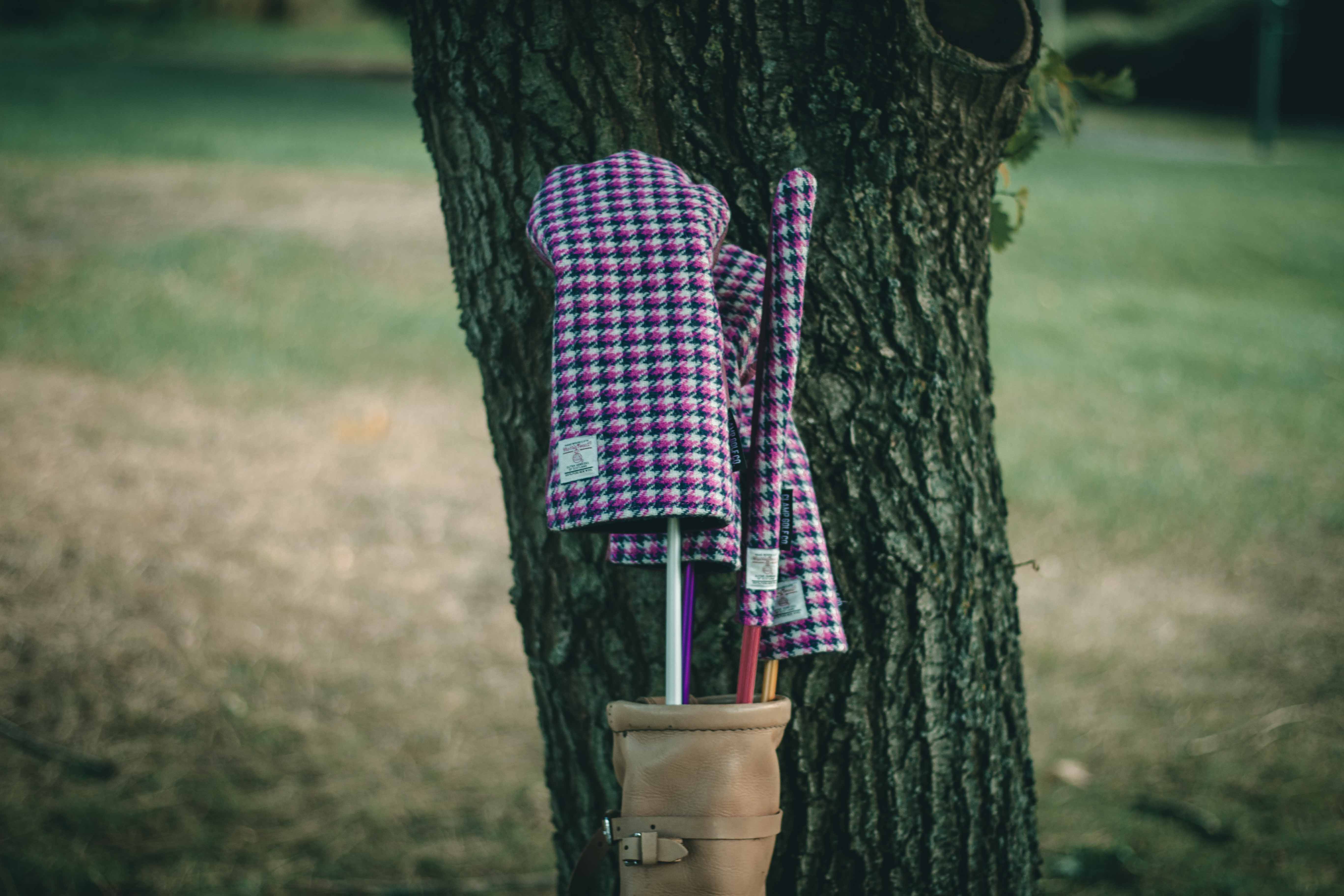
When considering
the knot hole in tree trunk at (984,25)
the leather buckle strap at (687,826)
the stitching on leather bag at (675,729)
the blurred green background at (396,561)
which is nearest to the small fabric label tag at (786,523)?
the stitching on leather bag at (675,729)

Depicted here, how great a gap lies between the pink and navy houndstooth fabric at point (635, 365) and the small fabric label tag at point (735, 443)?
3.8 inches

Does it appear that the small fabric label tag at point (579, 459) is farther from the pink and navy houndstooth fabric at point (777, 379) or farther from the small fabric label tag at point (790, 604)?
the small fabric label tag at point (790, 604)

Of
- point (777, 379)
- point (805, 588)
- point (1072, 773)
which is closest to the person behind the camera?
point (777, 379)

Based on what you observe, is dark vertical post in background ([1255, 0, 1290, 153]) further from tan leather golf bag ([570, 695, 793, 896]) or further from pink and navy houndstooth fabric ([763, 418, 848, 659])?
tan leather golf bag ([570, 695, 793, 896])

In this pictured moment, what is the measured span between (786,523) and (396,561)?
3.27m

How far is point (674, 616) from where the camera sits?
1.23 meters

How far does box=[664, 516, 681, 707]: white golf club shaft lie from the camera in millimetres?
1188

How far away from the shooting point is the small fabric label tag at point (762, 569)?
1.30 meters

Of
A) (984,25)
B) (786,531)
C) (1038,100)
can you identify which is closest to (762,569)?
(786,531)

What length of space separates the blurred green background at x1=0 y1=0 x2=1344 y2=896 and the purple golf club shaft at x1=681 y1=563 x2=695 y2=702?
1.75 m

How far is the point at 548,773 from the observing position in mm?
1879

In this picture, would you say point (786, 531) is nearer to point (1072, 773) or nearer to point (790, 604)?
point (790, 604)

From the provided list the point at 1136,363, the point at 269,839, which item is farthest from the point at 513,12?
the point at 1136,363

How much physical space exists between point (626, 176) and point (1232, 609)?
3.77 meters
